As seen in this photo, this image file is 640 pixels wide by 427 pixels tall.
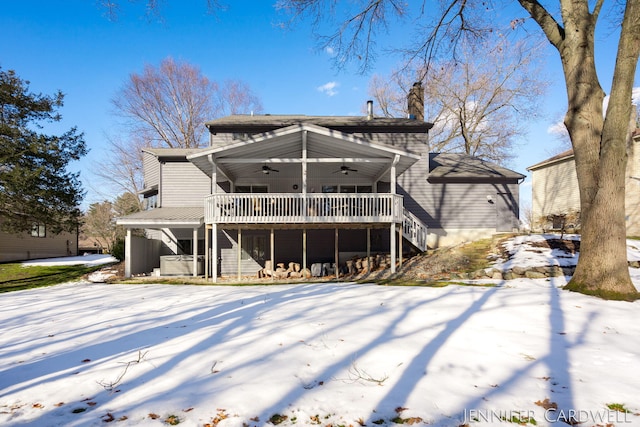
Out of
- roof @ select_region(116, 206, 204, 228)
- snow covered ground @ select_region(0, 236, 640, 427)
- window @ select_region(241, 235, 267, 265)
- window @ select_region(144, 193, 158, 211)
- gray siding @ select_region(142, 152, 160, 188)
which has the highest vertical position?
gray siding @ select_region(142, 152, 160, 188)

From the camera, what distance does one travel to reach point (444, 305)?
581cm

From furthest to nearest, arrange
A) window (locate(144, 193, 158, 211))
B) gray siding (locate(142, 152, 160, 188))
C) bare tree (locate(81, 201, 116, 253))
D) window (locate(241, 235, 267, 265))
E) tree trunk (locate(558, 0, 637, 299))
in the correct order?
bare tree (locate(81, 201, 116, 253)) < window (locate(144, 193, 158, 211)) < gray siding (locate(142, 152, 160, 188)) < window (locate(241, 235, 267, 265)) < tree trunk (locate(558, 0, 637, 299))

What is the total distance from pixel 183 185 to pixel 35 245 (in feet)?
49.5

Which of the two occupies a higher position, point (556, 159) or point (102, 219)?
point (556, 159)

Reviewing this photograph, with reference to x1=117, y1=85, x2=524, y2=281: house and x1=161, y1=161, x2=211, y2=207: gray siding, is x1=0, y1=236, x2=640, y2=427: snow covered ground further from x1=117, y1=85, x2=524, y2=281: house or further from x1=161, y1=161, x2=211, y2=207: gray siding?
x1=161, y1=161, x2=211, y2=207: gray siding

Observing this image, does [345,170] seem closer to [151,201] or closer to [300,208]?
[300,208]

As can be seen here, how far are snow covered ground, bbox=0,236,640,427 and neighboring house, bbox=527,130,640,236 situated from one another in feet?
49.5

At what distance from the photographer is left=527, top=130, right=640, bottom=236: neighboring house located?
16641mm

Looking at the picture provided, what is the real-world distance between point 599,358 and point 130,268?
14045 mm

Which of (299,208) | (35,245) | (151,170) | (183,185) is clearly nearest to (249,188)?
(183,185)

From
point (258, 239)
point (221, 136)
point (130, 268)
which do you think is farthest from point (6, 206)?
point (258, 239)

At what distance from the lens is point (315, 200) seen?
12.2m

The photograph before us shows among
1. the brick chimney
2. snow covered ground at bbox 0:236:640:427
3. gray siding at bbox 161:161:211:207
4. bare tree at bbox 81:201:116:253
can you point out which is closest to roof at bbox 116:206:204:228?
gray siding at bbox 161:161:211:207

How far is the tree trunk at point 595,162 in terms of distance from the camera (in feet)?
20.2
